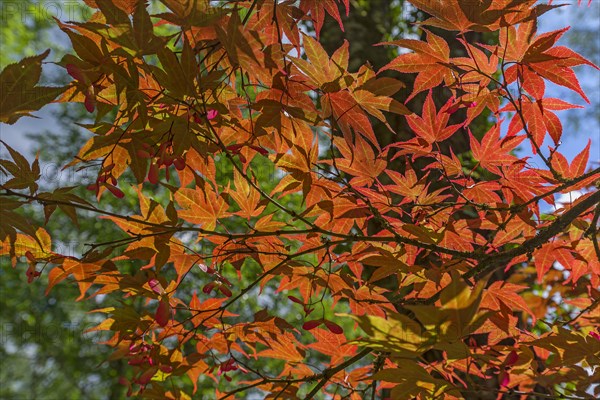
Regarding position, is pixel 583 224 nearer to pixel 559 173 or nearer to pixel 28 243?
pixel 559 173

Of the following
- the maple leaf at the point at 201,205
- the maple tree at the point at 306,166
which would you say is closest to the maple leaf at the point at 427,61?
the maple tree at the point at 306,166

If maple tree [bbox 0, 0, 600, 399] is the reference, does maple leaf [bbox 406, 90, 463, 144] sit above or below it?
above

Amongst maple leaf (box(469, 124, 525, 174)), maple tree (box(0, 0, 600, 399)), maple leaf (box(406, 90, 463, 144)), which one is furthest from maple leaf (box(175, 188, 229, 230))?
maple leaf (box(469, 124, 525, 174))

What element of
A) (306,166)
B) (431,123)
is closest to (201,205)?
(306,166)

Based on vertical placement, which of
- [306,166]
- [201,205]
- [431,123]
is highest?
[431,123]

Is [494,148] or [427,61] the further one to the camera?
[494,148]

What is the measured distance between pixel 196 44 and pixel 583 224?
0.69 metres

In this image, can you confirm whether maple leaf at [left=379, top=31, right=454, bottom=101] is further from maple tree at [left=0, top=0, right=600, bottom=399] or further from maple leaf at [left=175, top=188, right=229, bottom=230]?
maple leaf at [left=175, top=188, right=229, bottom=230]

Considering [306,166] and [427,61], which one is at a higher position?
[427,61]

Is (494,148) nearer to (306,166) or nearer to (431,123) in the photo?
(431,123)

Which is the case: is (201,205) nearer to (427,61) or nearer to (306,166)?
(306,166)

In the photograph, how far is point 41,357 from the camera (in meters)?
4.84

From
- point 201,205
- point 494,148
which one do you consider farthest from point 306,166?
point 494,148

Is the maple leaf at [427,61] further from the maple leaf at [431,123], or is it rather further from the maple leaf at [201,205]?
the maple leaf at [201,205]
